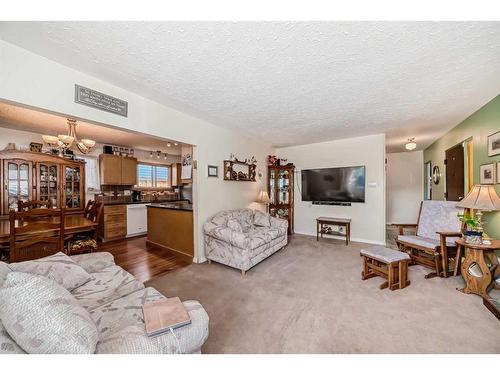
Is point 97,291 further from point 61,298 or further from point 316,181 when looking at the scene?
point 316,181

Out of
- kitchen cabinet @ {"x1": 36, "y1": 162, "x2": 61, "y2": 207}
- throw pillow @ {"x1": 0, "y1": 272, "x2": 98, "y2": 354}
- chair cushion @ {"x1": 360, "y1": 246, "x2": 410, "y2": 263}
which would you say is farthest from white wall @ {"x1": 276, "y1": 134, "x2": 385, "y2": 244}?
kitchen cabinet @ {"x1": 36, "y1": 162, "x2": 61, "y2": 207}

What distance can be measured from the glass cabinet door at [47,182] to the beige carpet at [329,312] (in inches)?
125

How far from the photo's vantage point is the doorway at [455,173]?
355cm

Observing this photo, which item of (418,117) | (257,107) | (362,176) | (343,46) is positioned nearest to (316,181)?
(362,176)

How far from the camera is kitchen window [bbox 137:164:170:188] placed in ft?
18.1

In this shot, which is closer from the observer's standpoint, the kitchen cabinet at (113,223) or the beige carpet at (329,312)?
the beige carpet at (329,312)

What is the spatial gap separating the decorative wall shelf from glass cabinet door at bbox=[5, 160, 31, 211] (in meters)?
3.58

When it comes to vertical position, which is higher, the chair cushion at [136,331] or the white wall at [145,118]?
the white wall at [145,118]

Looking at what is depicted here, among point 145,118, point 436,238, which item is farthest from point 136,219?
point 436,238

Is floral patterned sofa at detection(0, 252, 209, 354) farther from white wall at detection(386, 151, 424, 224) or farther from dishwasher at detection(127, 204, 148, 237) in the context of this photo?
white wall at detection(386, 151, 424, 224)

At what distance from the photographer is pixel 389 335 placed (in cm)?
156

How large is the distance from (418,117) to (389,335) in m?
3.19

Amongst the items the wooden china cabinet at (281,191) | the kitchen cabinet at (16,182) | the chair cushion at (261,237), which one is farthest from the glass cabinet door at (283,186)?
the kitchen cabinet at (16,182)

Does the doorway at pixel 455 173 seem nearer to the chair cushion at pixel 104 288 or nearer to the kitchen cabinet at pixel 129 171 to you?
the chair cushion at pixel 104 288
